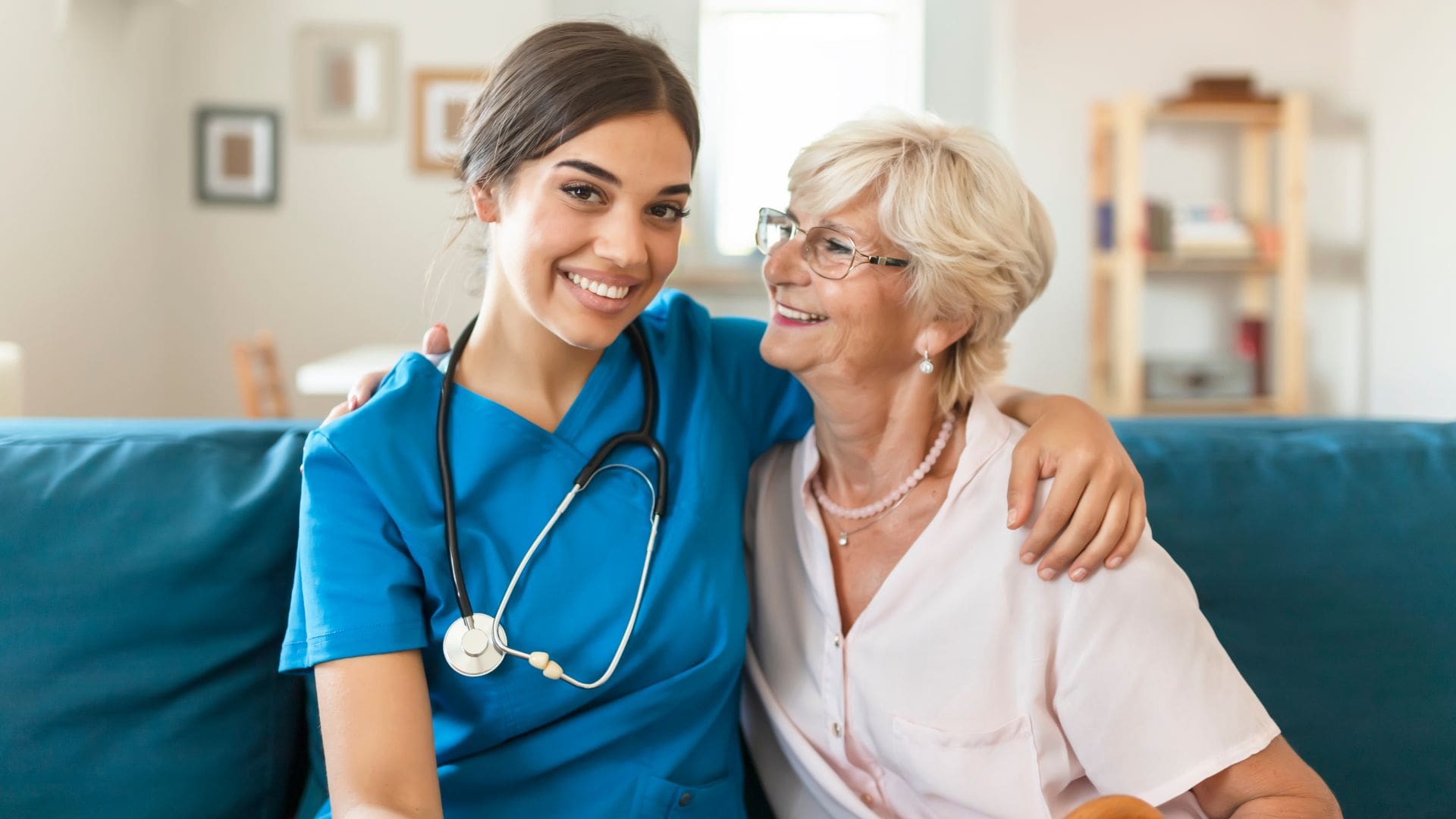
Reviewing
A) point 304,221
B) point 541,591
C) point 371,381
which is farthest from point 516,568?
point 304,221

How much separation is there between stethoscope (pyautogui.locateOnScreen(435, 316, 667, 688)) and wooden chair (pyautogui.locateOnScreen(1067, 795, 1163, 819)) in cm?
48

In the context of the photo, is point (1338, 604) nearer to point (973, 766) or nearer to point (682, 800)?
point (973, 766)

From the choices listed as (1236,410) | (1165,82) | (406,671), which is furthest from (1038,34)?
(406,671)

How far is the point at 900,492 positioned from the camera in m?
1.34

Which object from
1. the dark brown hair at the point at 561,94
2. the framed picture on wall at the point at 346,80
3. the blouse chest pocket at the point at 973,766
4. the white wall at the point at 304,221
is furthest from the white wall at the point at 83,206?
the blouse chest pocket at the point at 973,766

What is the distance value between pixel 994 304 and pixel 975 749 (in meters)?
0.49

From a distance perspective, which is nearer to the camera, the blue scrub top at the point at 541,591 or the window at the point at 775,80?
the blue scrub top at the point at 541,591

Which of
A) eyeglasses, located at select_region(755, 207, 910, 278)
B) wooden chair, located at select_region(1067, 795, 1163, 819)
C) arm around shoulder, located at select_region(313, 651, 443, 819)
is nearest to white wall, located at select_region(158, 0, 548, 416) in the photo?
eyeglasses, located at select_region(755, 207, 910, 278)

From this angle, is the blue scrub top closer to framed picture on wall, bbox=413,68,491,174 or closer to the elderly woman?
the elderly woman

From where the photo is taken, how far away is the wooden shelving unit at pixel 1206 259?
4281 mm

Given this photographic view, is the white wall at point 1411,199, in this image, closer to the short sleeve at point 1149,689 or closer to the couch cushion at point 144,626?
the short sleeve at point 1149,689

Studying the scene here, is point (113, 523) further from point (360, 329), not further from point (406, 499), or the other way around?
point (360, 329)

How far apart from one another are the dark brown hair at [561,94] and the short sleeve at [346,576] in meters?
0.35

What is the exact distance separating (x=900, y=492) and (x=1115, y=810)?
53 cm
